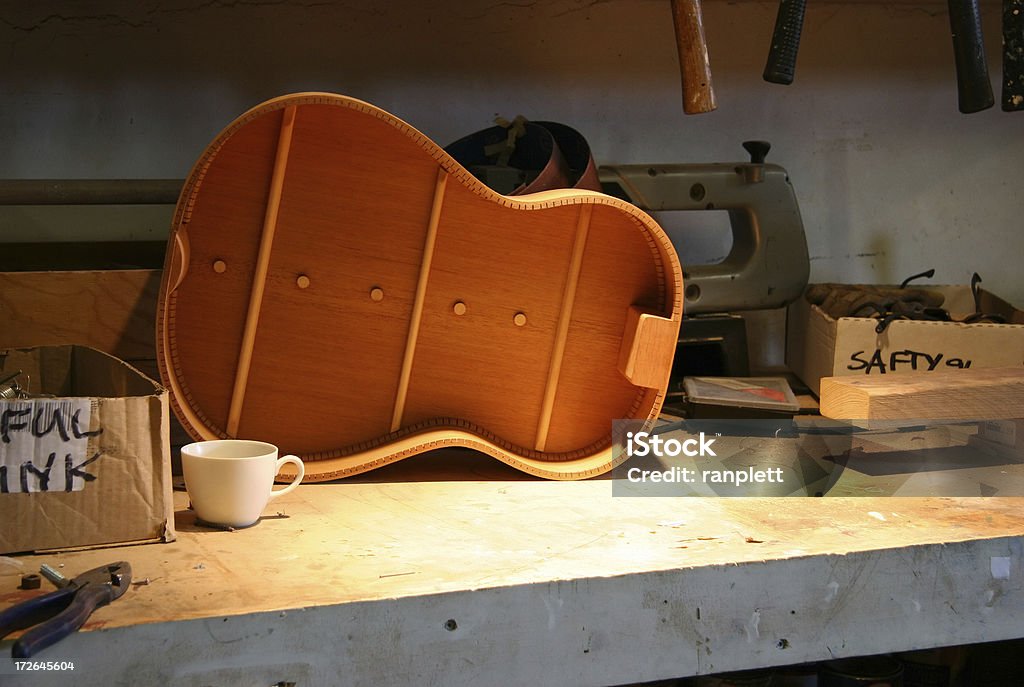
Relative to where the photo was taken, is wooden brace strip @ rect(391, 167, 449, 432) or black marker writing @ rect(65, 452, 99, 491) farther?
wooden brace strip @ rect(391, 167, 449, 432)

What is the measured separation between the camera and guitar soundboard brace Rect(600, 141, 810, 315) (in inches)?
57.0

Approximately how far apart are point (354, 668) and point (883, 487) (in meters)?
0.65

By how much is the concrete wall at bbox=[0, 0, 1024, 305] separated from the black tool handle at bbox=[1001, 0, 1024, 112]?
468 millimetres

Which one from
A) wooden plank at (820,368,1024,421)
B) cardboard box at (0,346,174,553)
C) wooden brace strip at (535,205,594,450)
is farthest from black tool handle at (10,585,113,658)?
wooden plank at (820,368,1024,421)

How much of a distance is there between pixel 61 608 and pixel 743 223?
111 cm

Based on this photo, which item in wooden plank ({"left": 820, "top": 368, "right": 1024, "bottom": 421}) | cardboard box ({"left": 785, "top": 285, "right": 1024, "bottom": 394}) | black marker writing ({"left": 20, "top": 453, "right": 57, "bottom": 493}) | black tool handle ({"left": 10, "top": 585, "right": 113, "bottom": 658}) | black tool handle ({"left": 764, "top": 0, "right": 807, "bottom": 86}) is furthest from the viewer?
cardboard box ({"left": 785, "top": 285, "right": 1024, "bottom": 394})

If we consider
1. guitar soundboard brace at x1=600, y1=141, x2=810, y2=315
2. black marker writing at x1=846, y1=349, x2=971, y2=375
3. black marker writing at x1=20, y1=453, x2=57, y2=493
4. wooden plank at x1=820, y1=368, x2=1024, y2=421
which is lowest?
black marker writing at x1=20, y1=453, x2=57, y2=493

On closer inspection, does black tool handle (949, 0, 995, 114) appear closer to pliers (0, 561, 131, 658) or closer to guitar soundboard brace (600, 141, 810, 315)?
guitar soundboard brace (600, 141, 810, 315)

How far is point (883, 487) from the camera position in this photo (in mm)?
1120

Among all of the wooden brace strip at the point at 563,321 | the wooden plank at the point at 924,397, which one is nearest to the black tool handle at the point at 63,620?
the wooden brace strip at the point at 563,321

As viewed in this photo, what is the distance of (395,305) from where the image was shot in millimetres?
1148

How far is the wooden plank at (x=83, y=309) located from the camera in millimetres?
1141

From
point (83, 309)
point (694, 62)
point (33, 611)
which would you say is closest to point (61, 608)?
point (33, 611)

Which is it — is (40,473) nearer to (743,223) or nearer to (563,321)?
(563,321)
